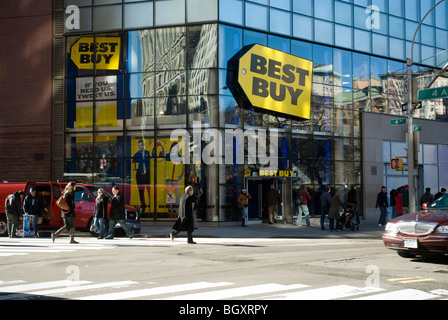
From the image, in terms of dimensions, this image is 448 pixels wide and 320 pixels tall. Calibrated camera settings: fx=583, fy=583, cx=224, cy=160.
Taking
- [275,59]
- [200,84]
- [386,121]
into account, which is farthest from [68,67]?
[386,121]

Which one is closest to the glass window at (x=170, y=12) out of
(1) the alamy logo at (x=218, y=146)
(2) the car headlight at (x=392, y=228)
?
(1) the alamy logo at (x=218, y=146)

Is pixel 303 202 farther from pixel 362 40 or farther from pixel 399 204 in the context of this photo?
pixel 362 40

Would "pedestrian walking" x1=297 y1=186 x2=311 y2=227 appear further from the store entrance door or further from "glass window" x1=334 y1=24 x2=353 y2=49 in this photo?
"glass window" x1=334 y1=24 x2=353 y2=49

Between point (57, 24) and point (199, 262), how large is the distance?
20.7m

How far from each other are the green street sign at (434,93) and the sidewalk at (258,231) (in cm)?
583

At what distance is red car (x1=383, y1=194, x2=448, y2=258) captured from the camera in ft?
38.4

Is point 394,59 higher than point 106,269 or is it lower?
higher

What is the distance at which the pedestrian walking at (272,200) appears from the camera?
27.7 meters

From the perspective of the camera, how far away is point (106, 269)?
11.4 meters

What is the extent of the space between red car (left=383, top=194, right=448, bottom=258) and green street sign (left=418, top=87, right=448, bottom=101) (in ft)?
35.6

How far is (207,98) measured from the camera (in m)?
27.1

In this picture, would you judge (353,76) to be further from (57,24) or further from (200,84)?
(57,24)

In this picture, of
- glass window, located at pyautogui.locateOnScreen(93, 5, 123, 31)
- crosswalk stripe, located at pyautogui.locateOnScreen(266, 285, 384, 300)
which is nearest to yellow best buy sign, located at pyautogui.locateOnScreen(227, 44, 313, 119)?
glass window, located at pyautogui.locateOnScreen(93, 5, 123, 31)
